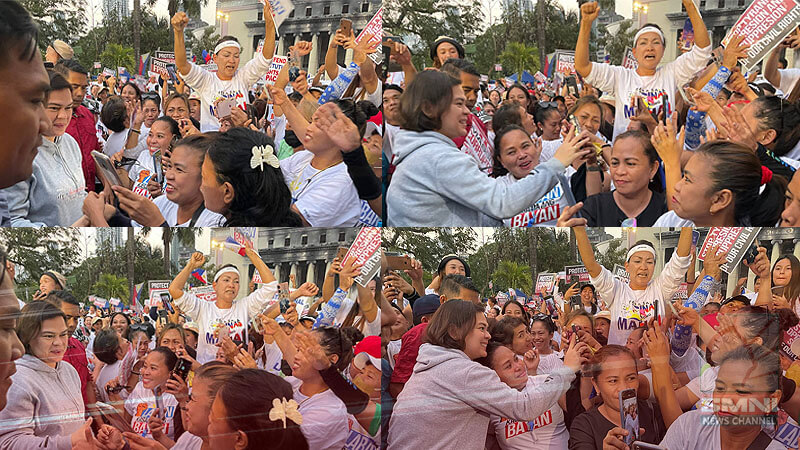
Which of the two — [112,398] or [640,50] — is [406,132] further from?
[112,398]

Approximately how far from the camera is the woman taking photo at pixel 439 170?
3.48 meters

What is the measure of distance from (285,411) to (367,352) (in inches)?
14.9

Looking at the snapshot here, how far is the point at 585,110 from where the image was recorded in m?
3.67

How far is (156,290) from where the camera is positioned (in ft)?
10.8

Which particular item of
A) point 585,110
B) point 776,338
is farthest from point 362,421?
point 776,338

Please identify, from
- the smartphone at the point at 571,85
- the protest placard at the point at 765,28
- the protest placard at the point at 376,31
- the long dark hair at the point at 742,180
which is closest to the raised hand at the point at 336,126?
the protest placard at the point at 376,31

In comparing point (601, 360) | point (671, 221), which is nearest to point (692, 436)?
point (601, 360)

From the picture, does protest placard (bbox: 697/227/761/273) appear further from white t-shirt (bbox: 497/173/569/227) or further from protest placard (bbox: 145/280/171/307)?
protest placard (bbox: 145/280/171/307)

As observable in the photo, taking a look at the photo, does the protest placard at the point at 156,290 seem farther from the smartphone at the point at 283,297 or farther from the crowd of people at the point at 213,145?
the smartphone at the point at 283,297

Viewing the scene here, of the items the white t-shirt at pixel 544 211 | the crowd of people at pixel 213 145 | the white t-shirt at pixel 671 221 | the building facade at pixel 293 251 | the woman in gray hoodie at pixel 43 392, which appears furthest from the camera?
the white t-shirt at pixel 671 221

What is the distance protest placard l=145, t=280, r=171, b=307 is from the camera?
3287 mm

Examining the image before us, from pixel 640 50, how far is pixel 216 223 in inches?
72.0

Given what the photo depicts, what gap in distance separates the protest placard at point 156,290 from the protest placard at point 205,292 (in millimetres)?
94

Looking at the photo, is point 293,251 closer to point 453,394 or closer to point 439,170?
point 439,170
